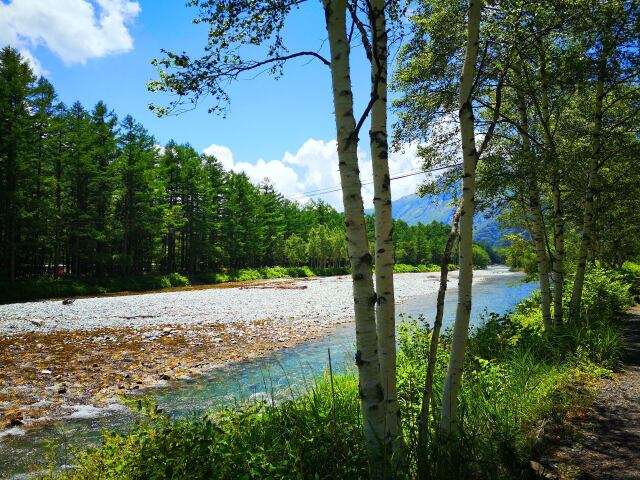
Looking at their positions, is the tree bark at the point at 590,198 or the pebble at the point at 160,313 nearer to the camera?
the tree bark at the point at 590,198

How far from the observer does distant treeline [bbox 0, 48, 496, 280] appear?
26.8m

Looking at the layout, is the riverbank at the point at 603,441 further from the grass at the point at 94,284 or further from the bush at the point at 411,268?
A: the bush at the point at 411,268

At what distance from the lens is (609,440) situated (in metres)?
4.48

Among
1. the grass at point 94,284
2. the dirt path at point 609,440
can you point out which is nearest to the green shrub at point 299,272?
the grass at point 94,284

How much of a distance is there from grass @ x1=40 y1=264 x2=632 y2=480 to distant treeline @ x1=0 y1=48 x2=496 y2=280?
2961 centimetres

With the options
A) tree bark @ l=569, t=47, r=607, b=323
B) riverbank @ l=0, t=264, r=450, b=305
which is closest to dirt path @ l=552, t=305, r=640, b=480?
tree bark @ l=569, t=47, r=607, b=323

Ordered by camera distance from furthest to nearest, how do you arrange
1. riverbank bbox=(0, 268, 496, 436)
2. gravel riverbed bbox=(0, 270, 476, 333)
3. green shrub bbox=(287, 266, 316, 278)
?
green shrub bbox=(287, 266, 316, 278) < gravel riverbed bbox=(0, 270, 476, 333) < riverbank bbox=(0, 268, 496, 436)

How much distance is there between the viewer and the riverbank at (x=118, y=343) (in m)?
8.02

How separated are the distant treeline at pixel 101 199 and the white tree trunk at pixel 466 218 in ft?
103

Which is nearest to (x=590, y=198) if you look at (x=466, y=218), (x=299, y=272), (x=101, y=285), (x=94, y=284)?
(x=466, y=218)

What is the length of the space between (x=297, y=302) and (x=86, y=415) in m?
18.4

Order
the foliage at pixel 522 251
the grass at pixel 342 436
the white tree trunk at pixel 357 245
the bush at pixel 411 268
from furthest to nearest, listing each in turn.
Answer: the bush at pixel 411 268, the foliage at pixel 522 251, the grass at pixel 342 436, the white tree trunk at pixel 357 245

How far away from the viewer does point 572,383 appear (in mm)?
6297

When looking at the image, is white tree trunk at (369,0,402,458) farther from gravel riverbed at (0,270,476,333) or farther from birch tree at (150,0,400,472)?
gravel riverbed at (0,270,476,333)
